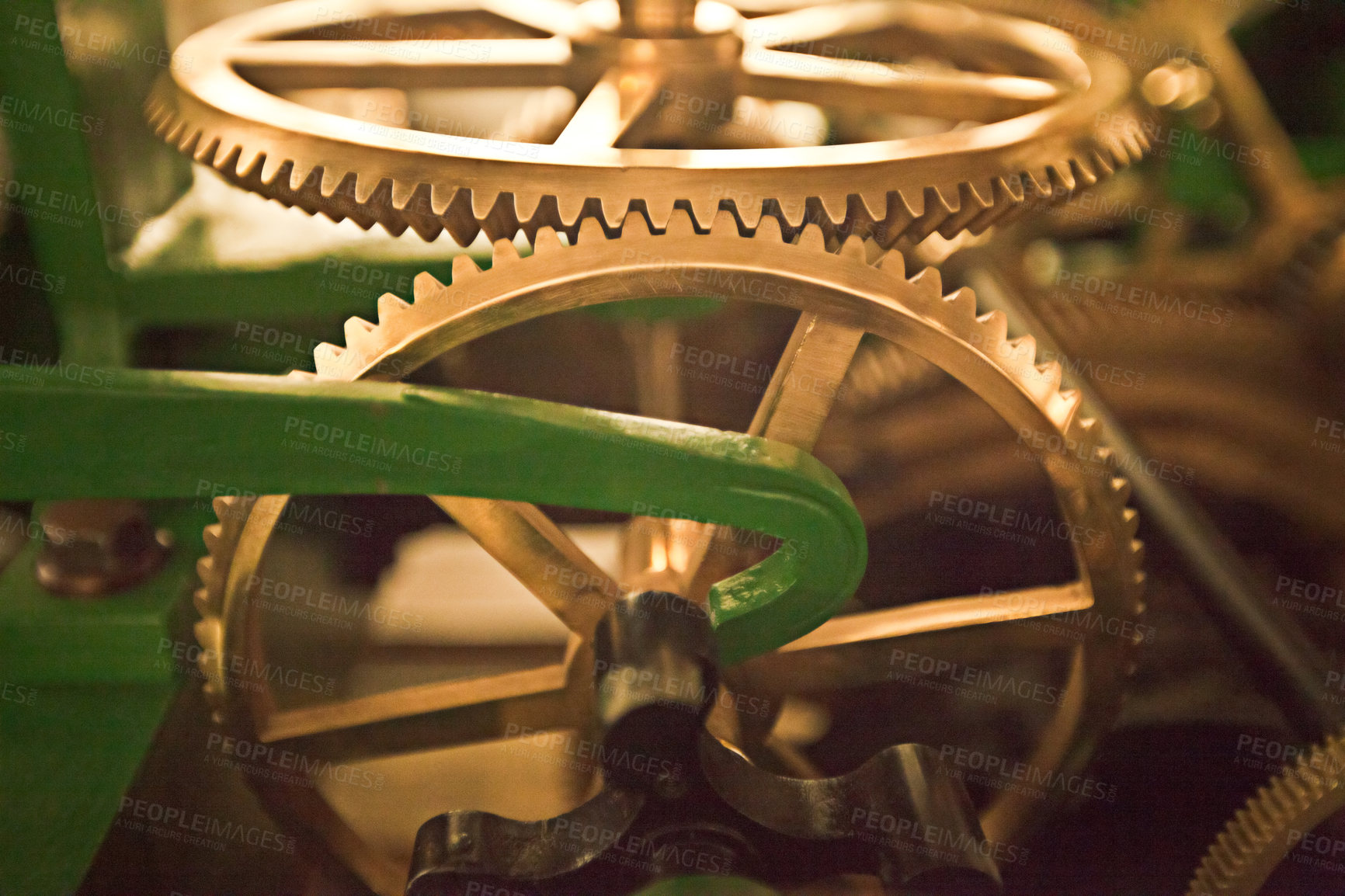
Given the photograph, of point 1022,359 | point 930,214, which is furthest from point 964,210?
point 1022,359

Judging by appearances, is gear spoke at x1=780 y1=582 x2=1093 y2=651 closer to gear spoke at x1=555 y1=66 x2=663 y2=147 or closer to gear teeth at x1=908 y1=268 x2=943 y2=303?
gear teeth at x1=908 y1=268 x2=943 y2=303

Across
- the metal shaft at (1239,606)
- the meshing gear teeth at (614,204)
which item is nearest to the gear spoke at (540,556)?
the meshing gear teeth at (614,204)

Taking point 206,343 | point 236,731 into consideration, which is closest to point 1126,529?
point 236,731

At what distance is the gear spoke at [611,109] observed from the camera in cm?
88

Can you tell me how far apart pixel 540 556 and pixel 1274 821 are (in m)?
0.60

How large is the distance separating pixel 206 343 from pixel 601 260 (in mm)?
854

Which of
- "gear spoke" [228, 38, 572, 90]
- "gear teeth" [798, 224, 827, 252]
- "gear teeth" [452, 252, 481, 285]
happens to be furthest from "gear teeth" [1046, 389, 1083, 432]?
"gear spoke" [228, 38, 572, 90]

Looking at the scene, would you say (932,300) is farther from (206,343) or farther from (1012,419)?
(206,343)

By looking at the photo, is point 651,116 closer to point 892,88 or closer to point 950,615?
point 892,88

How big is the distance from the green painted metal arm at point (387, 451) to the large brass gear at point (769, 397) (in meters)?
0.12

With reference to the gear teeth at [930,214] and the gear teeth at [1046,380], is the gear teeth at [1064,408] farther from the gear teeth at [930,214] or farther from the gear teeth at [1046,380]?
the gear teeth at [930,214]

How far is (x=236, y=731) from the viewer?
2.87 feet

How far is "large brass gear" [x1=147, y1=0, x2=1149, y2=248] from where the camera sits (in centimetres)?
73

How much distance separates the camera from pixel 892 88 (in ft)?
3.35
